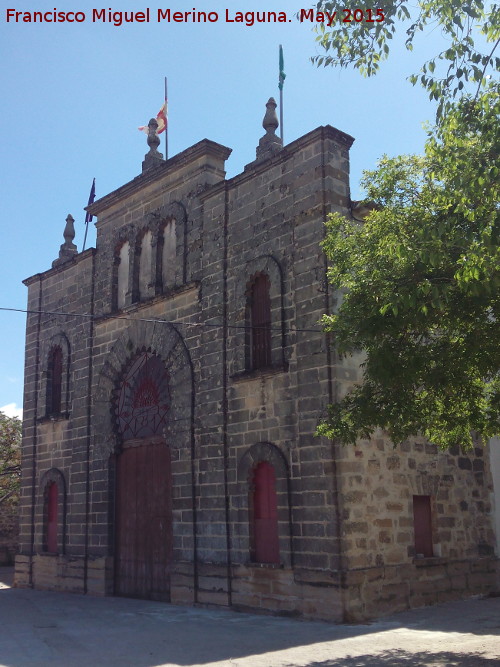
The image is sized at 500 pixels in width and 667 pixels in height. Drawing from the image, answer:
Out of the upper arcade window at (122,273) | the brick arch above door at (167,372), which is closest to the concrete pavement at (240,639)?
the brick arch above door at (167,372)

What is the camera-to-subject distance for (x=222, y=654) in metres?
9.31

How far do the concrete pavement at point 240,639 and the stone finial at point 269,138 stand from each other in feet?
28.1

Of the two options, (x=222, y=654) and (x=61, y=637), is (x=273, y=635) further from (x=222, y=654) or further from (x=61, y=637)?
(x=61, y=637)

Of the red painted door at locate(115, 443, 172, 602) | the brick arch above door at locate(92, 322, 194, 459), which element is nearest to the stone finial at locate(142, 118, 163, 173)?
the brick arch above door at locate(92, 322, 194, 459)

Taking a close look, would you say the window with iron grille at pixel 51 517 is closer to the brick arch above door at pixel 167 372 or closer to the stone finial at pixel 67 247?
the brick arch above door at pixel 167 372

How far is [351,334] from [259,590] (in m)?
5.18

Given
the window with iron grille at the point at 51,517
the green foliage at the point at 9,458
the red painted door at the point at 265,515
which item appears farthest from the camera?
the green foliage at the point at 9,458

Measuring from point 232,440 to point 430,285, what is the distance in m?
6.21

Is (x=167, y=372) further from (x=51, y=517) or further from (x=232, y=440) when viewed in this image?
(x=51, y=517)

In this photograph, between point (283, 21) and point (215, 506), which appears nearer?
point (283, 21)

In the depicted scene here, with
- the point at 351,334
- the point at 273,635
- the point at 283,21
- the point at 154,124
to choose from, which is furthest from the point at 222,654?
the point at 154,124

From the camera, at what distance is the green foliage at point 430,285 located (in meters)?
8.02


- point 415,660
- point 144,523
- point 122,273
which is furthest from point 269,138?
point 415,660

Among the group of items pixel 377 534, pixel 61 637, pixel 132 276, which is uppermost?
pixel 132 276
